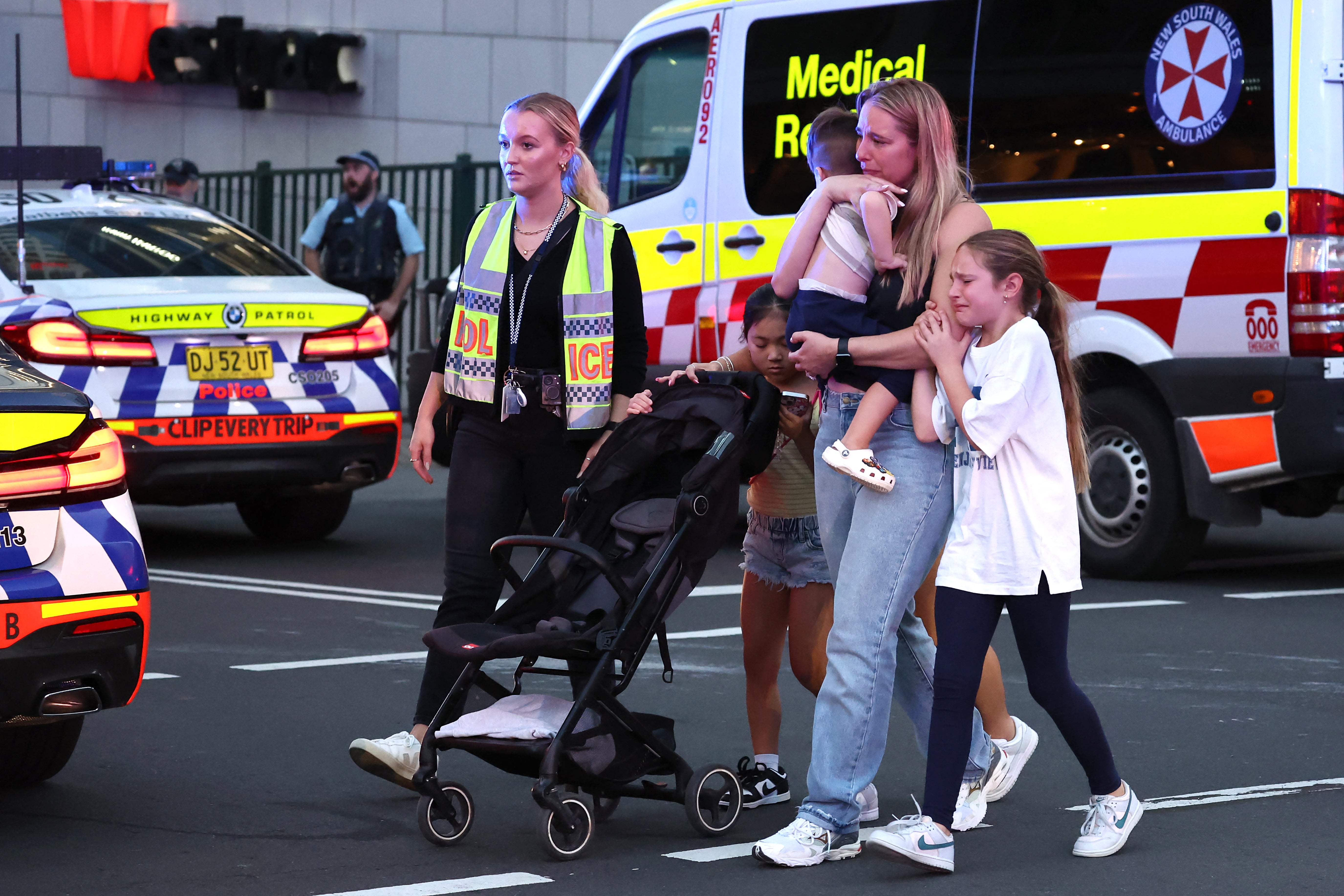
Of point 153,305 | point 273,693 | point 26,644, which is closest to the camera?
point 26,644

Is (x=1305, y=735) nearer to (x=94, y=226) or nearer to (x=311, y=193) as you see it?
(x=94, y=226)

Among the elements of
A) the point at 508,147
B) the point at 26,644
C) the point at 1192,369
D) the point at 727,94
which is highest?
the point at 727,94

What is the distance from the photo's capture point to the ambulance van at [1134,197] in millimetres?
8031

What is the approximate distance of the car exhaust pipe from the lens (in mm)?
4641

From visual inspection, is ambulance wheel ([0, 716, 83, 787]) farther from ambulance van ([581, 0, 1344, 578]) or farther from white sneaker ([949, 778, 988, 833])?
ambulance van ([581, 0, 1344, 578])

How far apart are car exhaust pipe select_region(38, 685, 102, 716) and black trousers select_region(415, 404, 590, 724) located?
0.92 metres

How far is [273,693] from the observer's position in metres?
6.68

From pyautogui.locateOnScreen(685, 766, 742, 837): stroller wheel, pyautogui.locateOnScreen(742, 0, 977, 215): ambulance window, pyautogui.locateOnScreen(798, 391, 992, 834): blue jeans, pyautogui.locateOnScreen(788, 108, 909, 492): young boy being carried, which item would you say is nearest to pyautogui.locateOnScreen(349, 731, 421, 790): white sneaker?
pyautogui.locateOnScreen(685, 766, 742, 837): stroller wheel

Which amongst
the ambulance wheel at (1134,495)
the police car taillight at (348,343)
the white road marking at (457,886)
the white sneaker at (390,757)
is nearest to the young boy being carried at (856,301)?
the white road marking at (457,886)

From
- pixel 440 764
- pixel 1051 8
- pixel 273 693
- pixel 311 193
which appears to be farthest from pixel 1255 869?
pixel 311 193

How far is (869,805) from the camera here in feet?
16.7

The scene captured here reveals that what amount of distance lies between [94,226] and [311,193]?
952cm

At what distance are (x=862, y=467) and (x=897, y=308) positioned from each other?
15.2 inches

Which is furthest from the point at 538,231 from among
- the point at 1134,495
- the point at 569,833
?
the point at 1134,495
